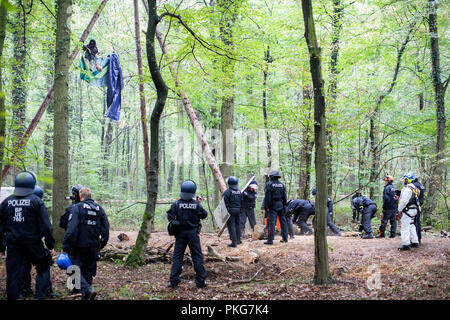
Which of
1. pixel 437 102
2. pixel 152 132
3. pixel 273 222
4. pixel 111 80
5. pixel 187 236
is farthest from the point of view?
pixel 437 102

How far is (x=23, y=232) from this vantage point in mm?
5027

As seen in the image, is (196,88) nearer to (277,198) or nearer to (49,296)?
(277,198)

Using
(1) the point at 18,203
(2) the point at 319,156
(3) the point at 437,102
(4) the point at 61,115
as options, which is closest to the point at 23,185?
(1) the point at 18,203

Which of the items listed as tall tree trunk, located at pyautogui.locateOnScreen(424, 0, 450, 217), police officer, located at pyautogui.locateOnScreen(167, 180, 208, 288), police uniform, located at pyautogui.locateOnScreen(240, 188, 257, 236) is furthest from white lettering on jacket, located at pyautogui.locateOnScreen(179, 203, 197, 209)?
tall tree trunk, located at pyautogui.locateOnScreen(424, 0, 450, 217)

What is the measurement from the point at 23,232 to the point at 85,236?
90 cm

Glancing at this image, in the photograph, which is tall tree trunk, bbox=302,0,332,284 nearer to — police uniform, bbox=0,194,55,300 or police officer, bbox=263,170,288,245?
police officer, bbox=263,170,288,245

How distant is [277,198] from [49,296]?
6.58 metres

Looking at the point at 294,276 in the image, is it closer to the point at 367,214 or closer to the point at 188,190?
the point at 188,190

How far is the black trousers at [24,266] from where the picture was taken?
4.99m

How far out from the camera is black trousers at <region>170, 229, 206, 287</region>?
6.25 m

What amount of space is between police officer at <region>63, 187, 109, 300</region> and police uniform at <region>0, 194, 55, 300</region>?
0.36m

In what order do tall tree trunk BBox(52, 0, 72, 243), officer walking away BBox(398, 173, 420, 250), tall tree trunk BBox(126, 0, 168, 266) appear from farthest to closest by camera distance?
1. officer walking away BBox(398, 173, 420, 250)
2. tall tree trunk BBox(52, 0, 72, 243)
3. tall tree trunk BBox(126, 0, 168, 266)

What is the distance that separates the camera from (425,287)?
550cm
